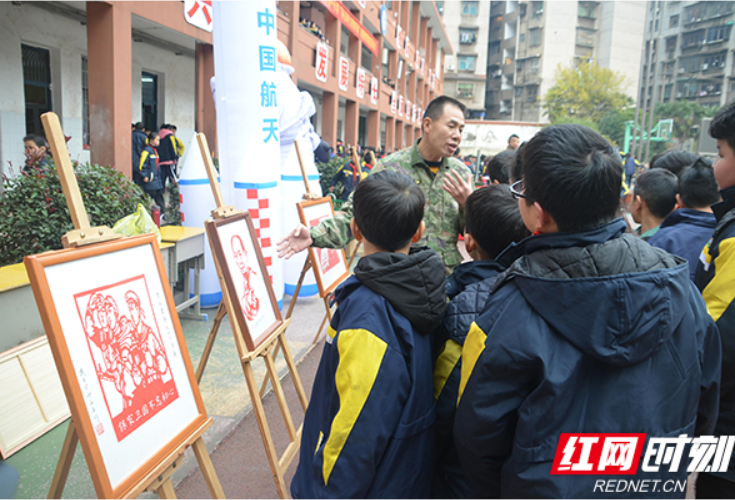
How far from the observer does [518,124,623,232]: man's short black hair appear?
1162 mm

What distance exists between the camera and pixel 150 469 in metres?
1.64

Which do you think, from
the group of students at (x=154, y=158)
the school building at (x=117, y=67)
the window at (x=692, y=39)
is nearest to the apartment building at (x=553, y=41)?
the window at (x=692, y=39)

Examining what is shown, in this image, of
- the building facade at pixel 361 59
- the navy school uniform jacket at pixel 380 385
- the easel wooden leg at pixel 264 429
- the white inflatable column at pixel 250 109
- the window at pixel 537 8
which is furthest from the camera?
the window at pixel 537 8

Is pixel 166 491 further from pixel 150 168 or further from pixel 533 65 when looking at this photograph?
pixel 533 65

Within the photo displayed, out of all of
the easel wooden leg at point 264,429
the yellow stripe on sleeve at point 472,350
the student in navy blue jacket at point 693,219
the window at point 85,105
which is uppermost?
the window at point 85,105

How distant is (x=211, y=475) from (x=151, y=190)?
8674 millimetres

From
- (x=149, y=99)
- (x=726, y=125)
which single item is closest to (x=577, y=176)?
(x=726, y=125)

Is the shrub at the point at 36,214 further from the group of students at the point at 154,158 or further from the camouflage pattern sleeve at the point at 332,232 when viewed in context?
the group of students at the point at 154,158

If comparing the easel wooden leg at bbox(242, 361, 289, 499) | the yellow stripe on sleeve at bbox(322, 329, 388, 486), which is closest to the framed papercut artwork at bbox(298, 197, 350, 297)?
the easel wooden leg at bbox(242, 361, 289, 499)

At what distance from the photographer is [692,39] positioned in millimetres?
59156

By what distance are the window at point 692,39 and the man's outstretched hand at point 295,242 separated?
72.5 m

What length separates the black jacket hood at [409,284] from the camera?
4.87ft

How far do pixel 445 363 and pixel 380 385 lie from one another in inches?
11.5

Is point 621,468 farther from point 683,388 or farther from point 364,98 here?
point 364,98
